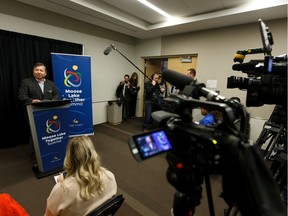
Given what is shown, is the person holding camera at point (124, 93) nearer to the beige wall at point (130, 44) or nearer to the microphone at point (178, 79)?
the beige wall at point (130, 44)

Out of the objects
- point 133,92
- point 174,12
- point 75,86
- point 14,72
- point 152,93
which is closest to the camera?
point 14,72

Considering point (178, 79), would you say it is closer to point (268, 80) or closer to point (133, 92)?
point (268, 80)

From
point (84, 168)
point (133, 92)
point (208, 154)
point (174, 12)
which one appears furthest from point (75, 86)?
point (208, 154)

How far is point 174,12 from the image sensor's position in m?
3.29

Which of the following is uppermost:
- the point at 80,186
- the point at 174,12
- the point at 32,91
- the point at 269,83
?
the point at 174,12

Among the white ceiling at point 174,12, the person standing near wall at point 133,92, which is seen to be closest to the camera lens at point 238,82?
the white ceiling at point 174,12

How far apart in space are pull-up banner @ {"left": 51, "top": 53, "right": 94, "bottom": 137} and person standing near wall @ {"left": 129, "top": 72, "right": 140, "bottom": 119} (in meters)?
1.54

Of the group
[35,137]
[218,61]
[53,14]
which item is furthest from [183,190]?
[53,14]

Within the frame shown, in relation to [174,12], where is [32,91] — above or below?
below

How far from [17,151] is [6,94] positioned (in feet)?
3.21

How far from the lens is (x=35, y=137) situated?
209 cm

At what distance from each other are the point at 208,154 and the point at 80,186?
77 cm

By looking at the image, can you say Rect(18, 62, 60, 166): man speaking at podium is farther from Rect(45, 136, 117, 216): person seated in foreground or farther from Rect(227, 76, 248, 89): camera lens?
Rect(227, 76, 248, 89): camera lens

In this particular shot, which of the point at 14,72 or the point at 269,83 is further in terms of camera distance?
the point at 14,72
